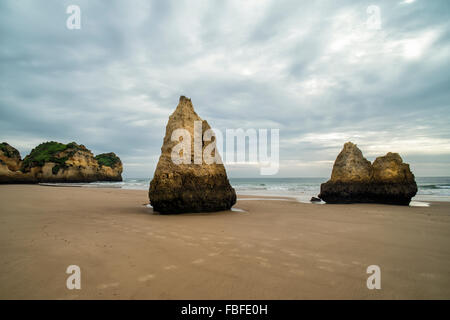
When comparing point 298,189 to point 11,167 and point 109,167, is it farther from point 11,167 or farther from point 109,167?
point 109,167

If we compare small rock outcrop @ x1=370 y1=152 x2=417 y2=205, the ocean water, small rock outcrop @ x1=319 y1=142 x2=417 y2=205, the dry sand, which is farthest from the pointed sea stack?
small rock outcrop @ x1=370 y1=152 x2=417 y2=205

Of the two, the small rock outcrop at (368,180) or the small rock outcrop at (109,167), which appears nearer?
the small rock outcrop at (368,180)

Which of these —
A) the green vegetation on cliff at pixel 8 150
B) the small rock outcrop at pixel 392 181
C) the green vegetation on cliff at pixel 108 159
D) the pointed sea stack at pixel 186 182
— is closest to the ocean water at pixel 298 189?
the small rock outcrop at pixel 392 181

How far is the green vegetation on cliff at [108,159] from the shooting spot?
64.0 metres

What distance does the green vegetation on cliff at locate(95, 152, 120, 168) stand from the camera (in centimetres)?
6400

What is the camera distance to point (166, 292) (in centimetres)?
236

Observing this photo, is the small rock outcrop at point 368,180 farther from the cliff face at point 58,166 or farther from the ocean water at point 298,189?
the cliff face at point 58,166

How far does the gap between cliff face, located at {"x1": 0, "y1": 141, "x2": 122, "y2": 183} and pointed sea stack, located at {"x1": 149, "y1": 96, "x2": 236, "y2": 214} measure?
4156 cm

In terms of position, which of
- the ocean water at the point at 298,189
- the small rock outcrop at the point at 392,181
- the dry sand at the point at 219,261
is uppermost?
the small rock outcrop at the point at 392,181

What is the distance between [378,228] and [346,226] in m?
0.73

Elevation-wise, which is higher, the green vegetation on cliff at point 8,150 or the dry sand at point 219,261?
the green vegetation on cliff at point 8,150

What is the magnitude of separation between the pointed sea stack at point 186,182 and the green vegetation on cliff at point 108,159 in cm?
6237
